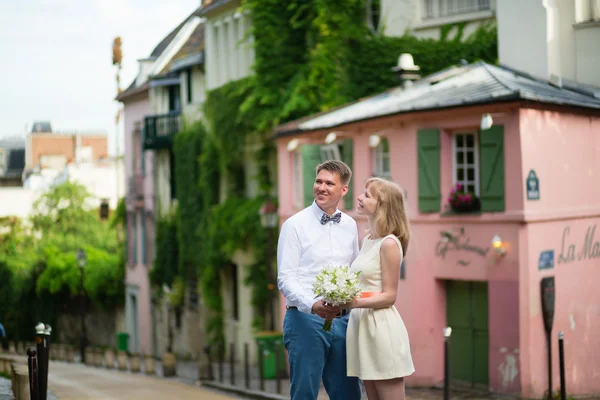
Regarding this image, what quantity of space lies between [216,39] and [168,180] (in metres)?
6.74

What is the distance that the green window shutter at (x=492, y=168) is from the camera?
1838 cm

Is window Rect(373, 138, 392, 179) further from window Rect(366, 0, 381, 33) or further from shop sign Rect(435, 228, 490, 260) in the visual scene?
window Rect(366, 0, 381, 33)

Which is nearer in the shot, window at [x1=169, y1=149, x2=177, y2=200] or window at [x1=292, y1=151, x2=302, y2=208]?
window at [x1=292, y1=151, x2=302, y2=208]

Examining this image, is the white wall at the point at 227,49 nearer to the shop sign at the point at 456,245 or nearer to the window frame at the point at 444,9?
the window frame at the point at 444,9

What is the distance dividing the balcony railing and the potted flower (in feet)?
57.0

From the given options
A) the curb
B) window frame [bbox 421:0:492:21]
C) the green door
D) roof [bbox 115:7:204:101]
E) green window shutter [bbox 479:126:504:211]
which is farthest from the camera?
roof [bbox 115:7:204:101]

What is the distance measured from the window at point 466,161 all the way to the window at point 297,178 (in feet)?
18.8

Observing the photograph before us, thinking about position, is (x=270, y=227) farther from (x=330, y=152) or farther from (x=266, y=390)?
(x=266, y=390)

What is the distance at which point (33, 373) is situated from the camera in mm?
11531

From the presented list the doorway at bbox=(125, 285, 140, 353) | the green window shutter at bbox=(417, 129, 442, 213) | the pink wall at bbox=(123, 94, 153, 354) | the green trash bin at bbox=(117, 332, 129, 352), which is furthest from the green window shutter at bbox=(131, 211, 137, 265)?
the green window shutter at bbox=(417, 129, 442, 213)

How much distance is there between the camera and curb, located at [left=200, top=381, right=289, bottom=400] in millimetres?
20014

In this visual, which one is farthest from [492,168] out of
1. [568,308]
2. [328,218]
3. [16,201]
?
[16,201]

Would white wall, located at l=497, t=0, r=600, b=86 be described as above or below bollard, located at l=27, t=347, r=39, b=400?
above

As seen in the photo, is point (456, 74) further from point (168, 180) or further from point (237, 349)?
point (168, 180)
